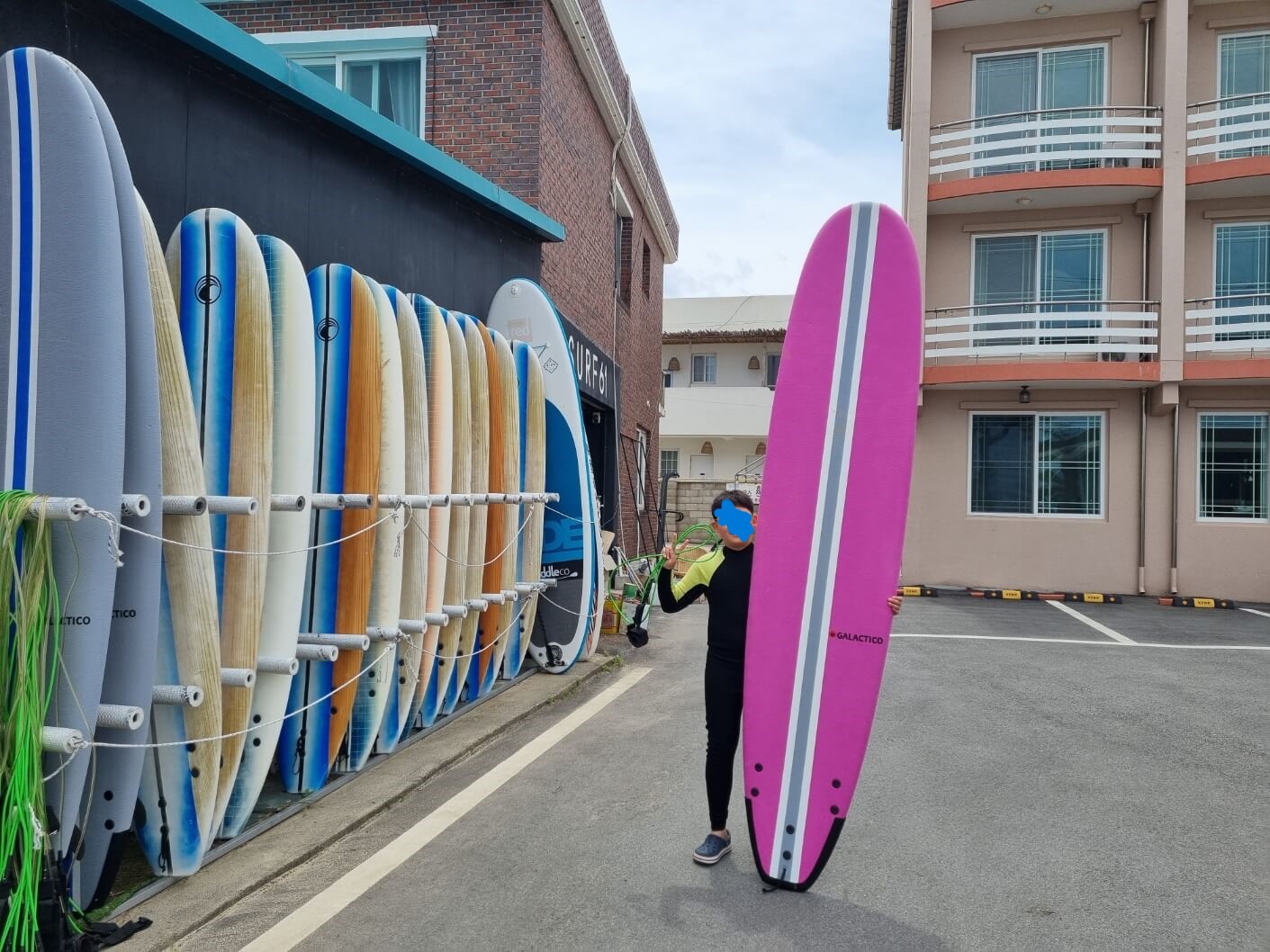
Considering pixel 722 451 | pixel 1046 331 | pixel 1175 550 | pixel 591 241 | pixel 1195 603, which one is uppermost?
pixel 591 241

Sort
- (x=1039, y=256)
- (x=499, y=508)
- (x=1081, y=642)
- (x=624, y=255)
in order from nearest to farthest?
(x=499, y=508) → (x=1081, y=642) → (x=1039, y=256) → (x=624, y=255)

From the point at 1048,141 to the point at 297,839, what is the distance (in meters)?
14.2

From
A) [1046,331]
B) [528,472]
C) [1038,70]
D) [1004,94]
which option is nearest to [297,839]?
[528,472]

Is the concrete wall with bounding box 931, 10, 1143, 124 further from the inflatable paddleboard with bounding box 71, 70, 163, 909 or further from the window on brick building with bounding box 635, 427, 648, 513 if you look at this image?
the inflatable paddleboard with bounding box 71, 70, 163, 909

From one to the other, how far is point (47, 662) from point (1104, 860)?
380 cm

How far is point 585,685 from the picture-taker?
277 inches

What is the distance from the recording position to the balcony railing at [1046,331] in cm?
1388

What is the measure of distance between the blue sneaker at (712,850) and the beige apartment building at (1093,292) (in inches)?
465

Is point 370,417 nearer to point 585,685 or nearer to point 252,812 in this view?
point 252,812

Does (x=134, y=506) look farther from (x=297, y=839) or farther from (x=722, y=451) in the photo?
(x=722, y=451)

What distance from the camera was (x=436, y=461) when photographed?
5.16 metres

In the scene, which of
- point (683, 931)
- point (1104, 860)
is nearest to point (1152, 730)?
point (1104, 860)

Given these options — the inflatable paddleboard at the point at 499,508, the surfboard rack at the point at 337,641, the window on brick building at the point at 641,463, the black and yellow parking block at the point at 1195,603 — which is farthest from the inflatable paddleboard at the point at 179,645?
the black and yellow parking block at the point at 1195,603

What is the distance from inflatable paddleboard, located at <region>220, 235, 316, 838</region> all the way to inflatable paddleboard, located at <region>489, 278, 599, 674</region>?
322cm
